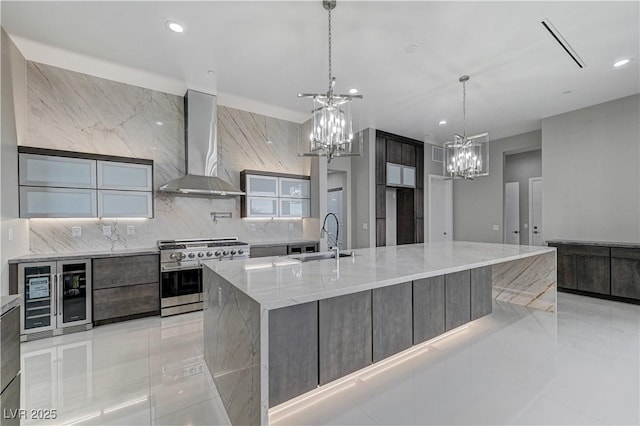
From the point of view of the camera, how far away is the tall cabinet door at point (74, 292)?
314cm

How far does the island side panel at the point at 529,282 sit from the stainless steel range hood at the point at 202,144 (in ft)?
13.9

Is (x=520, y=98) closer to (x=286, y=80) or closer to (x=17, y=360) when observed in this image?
(x=286, y=80)

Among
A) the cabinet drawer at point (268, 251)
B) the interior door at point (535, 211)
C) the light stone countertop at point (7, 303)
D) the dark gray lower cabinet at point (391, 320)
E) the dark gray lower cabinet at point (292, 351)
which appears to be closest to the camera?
the light stone countertop at point (7, 303)

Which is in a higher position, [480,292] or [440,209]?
[440,209]

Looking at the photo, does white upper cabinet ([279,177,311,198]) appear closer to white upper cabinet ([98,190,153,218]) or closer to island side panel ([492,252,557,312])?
white upper cabinet ([98,190,153,218])

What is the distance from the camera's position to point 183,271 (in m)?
3.78

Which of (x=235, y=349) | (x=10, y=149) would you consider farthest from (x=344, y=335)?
(x=10, y=149)

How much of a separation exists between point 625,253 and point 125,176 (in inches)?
275

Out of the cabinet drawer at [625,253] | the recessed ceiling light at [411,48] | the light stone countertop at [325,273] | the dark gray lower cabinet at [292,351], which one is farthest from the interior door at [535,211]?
the dark gray lower cabinet at [292,351]

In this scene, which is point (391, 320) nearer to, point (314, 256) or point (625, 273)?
point (314, 256)

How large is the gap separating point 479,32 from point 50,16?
4.08 meters

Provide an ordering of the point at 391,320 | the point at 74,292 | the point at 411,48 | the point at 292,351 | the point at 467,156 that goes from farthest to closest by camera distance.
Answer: the point at 467,156
the point at 74,292
the point at 411,48
the point at 391,320
the point at 292,351

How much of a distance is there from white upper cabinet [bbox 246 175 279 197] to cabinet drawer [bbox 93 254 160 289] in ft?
5.65

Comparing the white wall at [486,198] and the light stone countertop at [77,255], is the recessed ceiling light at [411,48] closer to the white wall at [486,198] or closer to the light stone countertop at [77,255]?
the light stone countertop at [77,255]
